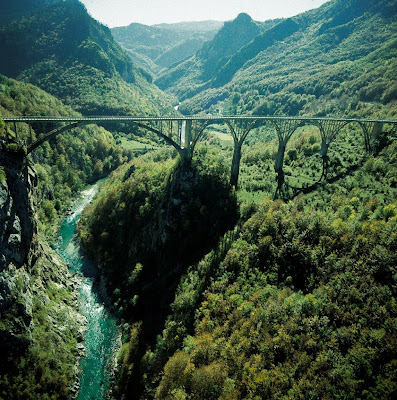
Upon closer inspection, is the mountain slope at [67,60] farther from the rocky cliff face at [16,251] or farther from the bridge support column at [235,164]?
the rocky cliff face at [16,251]

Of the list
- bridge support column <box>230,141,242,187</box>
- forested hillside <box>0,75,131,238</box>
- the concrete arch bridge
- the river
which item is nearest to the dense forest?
forested hillside <box>0,75,131,238</box>

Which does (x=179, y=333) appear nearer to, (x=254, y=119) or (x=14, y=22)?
(x=254, y=119)

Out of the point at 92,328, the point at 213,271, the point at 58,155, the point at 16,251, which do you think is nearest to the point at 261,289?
the point at 213,271

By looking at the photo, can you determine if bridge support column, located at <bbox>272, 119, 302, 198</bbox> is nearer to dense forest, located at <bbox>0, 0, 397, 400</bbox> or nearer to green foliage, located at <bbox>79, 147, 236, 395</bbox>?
dense forest, located at <bbox>0, 0, 397, 400</bbox>

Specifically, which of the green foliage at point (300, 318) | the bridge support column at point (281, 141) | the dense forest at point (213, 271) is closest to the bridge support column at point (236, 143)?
the dense forest at point (213, 271)

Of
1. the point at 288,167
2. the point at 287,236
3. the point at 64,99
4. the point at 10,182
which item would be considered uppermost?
the point at 64,99

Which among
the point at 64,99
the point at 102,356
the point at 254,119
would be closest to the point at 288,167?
the point at 254,119
